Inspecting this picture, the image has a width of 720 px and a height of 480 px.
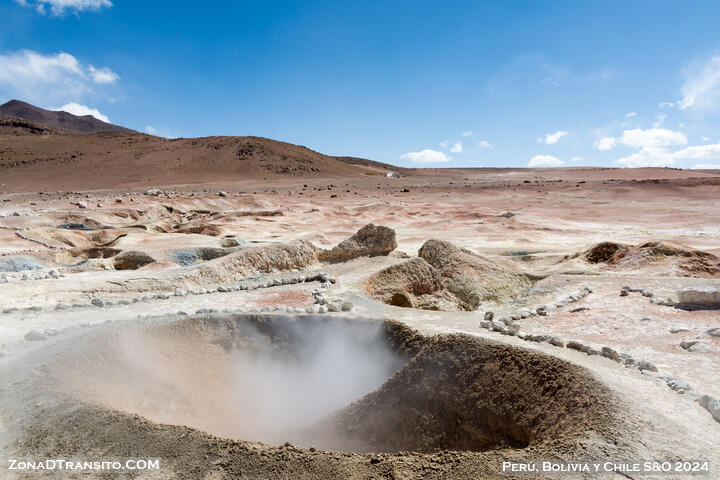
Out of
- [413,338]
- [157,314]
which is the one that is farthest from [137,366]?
[413,338]

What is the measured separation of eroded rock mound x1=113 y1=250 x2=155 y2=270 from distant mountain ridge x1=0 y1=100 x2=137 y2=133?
123112mm

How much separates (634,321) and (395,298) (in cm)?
288

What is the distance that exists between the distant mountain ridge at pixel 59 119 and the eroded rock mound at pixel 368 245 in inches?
4916

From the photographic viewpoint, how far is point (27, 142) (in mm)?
53188

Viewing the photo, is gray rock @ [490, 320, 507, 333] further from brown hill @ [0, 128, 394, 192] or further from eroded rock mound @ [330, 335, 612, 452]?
brown hill @ [0, 128, 394, 192]

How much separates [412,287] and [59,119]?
146 meters

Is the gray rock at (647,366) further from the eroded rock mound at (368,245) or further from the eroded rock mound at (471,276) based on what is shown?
the eroded rock mound at (368,245)

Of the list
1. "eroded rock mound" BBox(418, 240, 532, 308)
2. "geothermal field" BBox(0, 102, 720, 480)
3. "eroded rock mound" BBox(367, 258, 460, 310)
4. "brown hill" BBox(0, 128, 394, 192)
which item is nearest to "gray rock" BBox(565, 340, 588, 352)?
"geothermal field" BBox(0, 102, 720, 480)

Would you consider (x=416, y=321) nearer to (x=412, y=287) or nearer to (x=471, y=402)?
(x=471, y=402)

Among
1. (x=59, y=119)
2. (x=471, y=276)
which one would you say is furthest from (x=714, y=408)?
(x=59, y=119)

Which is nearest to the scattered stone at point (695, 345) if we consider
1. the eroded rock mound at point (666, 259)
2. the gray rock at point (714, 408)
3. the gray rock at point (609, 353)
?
the gray rock at point (609, 353)

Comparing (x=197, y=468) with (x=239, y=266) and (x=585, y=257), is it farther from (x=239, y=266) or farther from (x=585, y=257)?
(x=585, y=257)

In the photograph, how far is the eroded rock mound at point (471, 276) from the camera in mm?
7102

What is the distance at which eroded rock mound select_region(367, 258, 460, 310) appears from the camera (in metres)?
6.43
